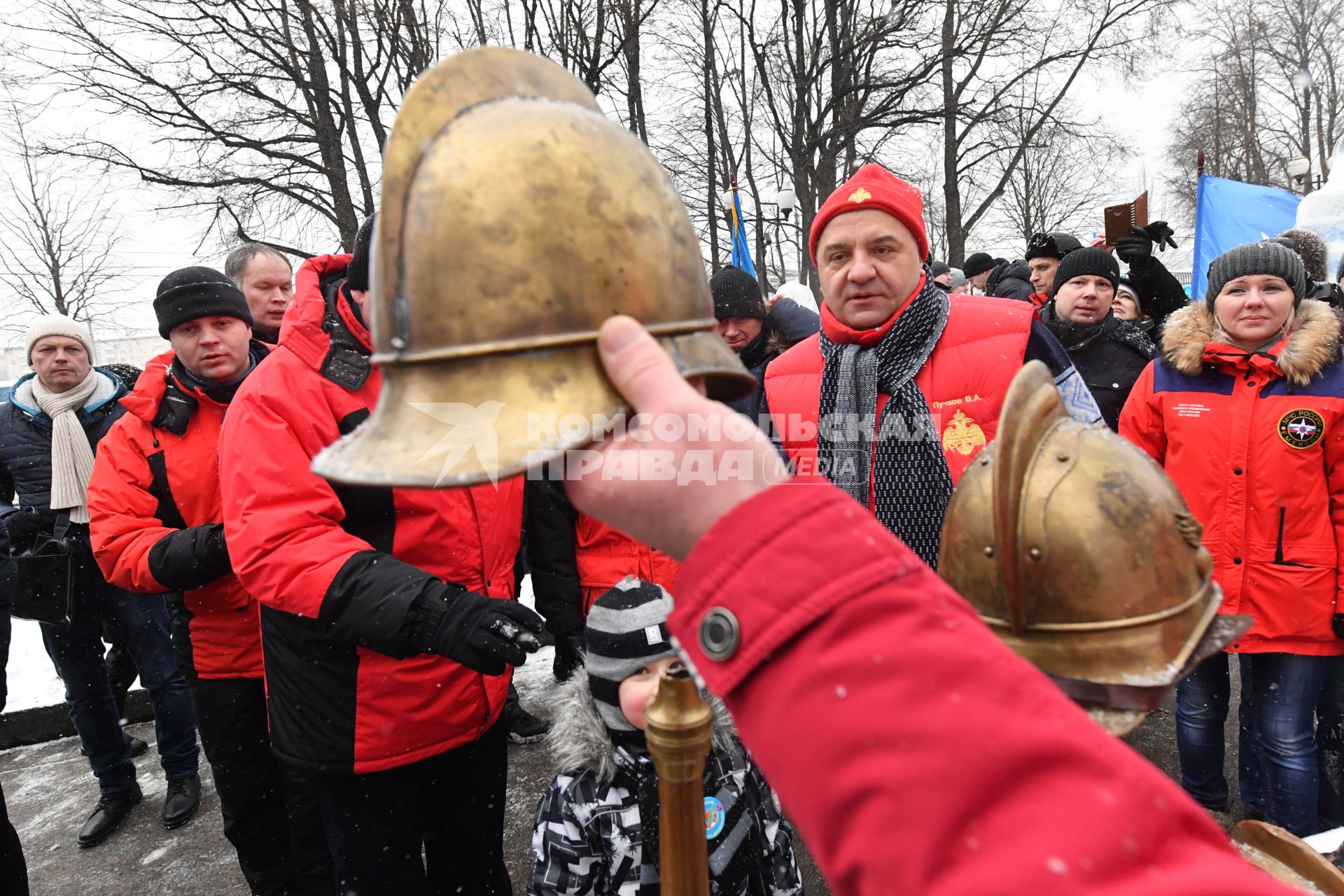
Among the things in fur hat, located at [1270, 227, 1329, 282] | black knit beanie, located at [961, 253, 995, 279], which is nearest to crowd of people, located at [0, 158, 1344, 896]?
fur hat, located at [1270, 227, 1329, 282]

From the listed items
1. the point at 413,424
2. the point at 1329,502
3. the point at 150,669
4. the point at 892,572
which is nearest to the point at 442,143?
the point at 413,424

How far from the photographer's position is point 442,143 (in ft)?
3.00

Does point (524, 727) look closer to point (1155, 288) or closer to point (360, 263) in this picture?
point (360, 263)

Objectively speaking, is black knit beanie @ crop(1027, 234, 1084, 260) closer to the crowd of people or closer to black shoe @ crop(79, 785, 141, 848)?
the crowd of people

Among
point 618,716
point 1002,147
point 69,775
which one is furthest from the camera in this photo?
point 1002,147

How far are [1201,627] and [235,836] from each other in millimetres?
3136

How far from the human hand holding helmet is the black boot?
1913 millimetres

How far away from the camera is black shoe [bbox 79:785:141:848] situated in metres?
3.78

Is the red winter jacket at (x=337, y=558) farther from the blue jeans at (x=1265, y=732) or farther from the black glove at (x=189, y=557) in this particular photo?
the blue jeans at (x=1265, y=732)

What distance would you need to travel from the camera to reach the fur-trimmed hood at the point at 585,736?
2199mm

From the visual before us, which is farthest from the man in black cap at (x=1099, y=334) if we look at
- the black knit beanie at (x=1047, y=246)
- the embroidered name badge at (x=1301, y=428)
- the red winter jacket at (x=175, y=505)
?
the red winter jacket at (x=175, y=505)

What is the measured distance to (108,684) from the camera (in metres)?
3.94

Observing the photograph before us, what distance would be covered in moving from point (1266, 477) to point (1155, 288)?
Result: 3.34 m

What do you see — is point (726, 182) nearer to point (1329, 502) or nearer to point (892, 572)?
point (1329, 502)
